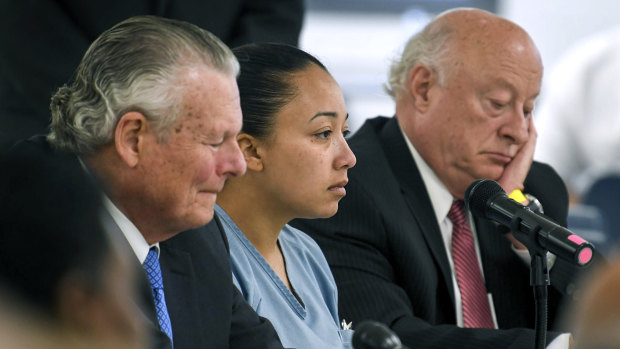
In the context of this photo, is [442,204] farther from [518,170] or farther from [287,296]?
[287,296]

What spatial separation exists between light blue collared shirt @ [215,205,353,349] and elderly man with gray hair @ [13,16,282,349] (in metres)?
0.25

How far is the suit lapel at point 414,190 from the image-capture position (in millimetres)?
2564

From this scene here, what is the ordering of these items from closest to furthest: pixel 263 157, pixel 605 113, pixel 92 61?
pixel 92 61 → pixel 263 157 → pixel 605 113

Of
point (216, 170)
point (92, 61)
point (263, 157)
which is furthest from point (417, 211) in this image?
point (92, 61)

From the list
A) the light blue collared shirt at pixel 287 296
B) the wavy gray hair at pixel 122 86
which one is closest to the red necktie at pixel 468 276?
the light blue collared shirt at pixel 287 296

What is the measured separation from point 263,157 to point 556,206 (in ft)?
3.85

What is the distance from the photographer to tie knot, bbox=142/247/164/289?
1562 millimetres

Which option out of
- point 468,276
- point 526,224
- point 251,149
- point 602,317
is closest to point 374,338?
point 602,317

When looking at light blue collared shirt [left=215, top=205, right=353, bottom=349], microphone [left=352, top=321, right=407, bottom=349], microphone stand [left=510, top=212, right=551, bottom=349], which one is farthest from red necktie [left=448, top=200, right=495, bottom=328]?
microphone [left=352, top=321, right=407, bottom=349]

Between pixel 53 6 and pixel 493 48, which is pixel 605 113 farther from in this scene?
pixel 53 6

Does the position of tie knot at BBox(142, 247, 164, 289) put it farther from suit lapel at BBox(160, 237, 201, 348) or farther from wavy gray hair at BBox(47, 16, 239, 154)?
wavy gray hair at BBox(47, 16, 239, 154)

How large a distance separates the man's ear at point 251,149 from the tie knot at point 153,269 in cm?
46

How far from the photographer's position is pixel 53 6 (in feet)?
8.89

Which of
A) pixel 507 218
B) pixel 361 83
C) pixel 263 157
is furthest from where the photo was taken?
pixel 361 83
